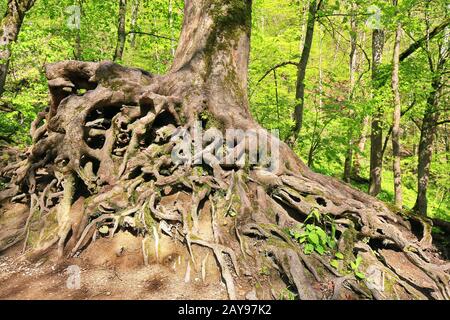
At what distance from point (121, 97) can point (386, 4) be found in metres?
8.39

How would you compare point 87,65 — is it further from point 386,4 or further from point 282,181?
point 386,4

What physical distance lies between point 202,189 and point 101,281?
5.37 feet

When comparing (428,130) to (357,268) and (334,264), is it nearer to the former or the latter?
(357,268)

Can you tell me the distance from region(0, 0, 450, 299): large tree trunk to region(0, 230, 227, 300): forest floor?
0.16m

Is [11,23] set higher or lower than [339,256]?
higher

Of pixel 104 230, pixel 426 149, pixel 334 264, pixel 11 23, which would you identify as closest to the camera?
pixel 334 264

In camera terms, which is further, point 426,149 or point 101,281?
point 426,149

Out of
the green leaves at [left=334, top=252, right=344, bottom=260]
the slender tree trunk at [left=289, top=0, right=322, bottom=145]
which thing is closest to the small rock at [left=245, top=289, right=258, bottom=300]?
the green leaves at [left=334, top=252, right=344, bottom=260]

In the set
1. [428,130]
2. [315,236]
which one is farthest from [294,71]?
[315,236]

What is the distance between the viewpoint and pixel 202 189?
427 cm

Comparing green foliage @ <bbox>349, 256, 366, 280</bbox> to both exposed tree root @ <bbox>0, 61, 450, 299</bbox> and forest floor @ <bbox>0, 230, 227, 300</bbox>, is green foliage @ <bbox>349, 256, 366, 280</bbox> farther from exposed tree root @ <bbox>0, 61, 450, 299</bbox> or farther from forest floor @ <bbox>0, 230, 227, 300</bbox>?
forest floor @ <bbox>0, 230, 227, 300</bbox>

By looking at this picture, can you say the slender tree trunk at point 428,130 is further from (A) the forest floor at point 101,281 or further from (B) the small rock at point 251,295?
(A) the forest floor at point 101,281

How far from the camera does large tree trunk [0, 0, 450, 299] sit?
3.63 meters
